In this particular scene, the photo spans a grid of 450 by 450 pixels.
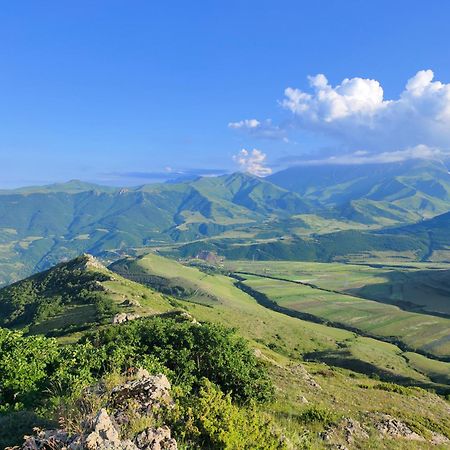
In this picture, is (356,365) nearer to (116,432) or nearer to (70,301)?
(70,301)

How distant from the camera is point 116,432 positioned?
13.1 meters

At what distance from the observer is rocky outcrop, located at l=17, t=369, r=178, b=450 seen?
12.6 metres

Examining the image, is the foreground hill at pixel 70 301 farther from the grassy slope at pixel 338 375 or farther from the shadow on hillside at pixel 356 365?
the shadow on hillside at pixel 356 365

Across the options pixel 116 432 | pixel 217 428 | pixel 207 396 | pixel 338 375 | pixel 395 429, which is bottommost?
pixel 338 375

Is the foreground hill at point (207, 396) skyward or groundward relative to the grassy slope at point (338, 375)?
skyward

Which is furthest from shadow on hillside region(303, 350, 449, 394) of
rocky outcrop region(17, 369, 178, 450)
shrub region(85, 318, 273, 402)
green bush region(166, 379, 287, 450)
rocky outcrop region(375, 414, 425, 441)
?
rocky outcrop region(17, 369, 178, 450)

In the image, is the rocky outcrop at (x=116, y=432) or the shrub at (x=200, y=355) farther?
the shrub at (x=200, y=355)

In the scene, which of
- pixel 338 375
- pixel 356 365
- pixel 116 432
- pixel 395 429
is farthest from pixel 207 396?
pixel 356 365

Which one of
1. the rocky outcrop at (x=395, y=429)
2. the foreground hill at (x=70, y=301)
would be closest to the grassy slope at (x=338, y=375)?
the rocky outcrop at (x=395, y=429)

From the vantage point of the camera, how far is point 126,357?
30219 millimetres

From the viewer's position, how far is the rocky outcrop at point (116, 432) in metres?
12.6

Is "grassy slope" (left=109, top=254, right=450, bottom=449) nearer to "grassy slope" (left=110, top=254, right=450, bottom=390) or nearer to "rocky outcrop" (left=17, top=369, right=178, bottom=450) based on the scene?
"grassy slope" (left=110, top=254, right=450, bottom=390)

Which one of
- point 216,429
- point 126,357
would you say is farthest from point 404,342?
point 216,429

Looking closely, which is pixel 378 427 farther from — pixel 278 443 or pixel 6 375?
pixel 6 375
